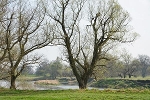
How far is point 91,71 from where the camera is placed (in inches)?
1051

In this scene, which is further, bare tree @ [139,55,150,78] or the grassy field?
bare tree @ [139,55,150,78]

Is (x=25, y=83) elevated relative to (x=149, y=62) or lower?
lower

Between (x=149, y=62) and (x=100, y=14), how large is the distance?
86.3 m

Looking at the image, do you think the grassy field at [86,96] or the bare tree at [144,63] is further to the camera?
the bare tree at [144,63]

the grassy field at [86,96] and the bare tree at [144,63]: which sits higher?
the bare tree at [144,63]

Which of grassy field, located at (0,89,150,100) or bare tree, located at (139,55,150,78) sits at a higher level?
bare tree, located at (139,55,150,78)

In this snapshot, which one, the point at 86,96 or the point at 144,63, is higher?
the point at 144,63

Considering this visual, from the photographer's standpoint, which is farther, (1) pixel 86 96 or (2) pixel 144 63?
(2) pixel 144 63

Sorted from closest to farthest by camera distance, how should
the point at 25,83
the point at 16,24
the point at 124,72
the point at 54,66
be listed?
the point at 16,24 → the point at 25,83 → the point at 124,72 → the point at 54,66

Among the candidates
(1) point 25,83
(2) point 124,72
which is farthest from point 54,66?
(1) point 25,83

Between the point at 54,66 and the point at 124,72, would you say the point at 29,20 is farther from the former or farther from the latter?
the point at 54,66

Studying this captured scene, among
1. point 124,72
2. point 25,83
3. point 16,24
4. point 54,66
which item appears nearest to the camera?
point 16,24

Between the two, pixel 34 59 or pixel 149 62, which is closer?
pixel 34 59

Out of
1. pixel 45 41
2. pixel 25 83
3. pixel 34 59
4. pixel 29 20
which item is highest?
pixel 29 20
